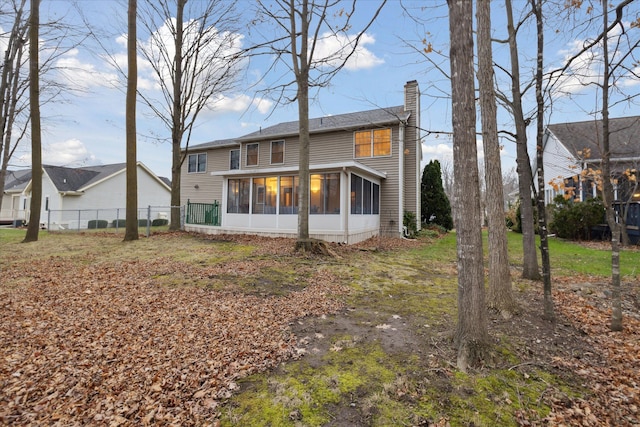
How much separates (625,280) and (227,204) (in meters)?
13.2

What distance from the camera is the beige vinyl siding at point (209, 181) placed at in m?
18.7

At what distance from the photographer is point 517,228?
17.8 meters

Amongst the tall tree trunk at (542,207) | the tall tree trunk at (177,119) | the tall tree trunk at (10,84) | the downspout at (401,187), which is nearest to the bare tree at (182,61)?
the tall tree trunk at (177,119)

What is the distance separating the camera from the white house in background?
73.4 ft

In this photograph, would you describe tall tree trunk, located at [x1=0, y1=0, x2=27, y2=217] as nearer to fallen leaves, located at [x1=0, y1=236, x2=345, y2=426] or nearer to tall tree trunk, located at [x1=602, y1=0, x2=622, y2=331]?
fallen leaves, located at [x1=0, y1=236, x2=345, y2=426]

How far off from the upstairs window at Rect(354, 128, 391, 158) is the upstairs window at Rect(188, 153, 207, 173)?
10.4 metres

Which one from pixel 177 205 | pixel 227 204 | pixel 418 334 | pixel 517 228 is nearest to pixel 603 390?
pixel 418 334

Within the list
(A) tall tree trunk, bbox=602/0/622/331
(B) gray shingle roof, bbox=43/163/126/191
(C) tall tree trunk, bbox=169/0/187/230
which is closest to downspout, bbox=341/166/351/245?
(A) tall tree trunk, bbox=602/0/622/331

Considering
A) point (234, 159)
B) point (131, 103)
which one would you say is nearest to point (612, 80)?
point (131, 103)

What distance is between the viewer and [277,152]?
16766 mm

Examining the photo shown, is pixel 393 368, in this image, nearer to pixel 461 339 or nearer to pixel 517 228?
pixel 461 339

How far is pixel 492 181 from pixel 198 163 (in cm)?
1883

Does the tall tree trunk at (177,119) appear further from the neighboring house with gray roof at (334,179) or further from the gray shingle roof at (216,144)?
the gray shingle roof at (216,144)

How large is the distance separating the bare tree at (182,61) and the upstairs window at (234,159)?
371cm
